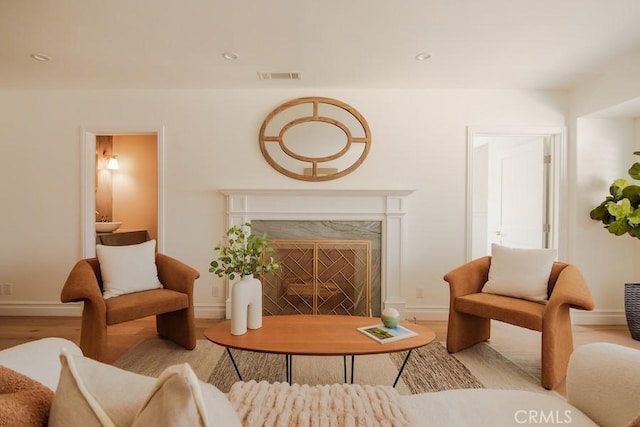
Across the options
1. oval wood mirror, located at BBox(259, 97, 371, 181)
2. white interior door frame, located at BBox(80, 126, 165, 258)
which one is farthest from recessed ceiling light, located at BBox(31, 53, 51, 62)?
oval wood mirror, located at BBox(259, 97, 371, 181)

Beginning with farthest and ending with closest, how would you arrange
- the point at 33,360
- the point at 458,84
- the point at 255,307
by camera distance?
the point at 458,84
the point at 255,307
the point at 33,360

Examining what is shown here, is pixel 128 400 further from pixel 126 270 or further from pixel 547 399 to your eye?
pixel 126 270

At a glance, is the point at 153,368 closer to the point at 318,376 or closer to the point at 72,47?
the point at 318,376

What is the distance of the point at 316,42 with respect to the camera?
8.49 feet

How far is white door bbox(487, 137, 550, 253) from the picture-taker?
370 cm

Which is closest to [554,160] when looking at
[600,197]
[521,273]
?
[600,197]

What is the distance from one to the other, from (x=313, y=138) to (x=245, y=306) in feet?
6.80

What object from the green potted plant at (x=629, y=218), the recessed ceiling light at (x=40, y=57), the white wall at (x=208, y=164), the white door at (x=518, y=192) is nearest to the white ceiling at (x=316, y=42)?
the recessed ceiling light at (x=40, y=57)

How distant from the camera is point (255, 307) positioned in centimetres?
210

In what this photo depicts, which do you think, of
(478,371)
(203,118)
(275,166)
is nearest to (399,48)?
(275,166)

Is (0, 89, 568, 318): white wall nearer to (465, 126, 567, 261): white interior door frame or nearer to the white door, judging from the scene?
(465, 126, 567, 261): white interior door frame

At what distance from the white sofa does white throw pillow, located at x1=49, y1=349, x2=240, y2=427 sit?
313 millimetres

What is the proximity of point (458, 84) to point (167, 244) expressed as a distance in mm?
3422

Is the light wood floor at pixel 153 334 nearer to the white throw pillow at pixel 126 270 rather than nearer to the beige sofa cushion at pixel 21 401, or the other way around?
the white throw pillow at pixel 126 270
